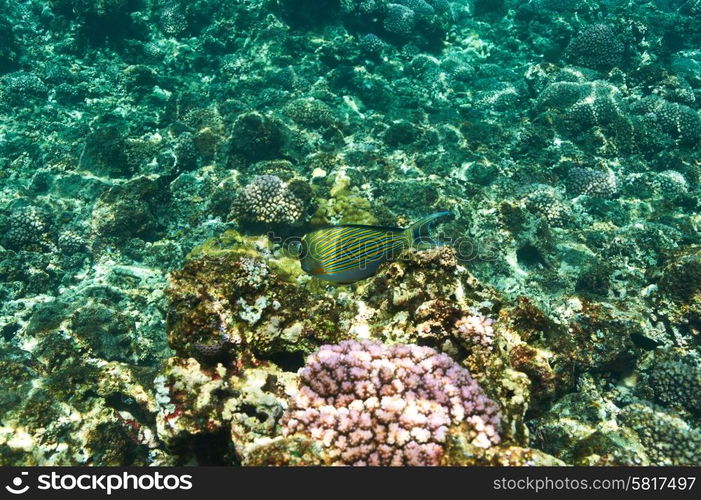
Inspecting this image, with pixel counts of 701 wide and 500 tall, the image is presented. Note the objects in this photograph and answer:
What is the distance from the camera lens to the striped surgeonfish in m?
2.84

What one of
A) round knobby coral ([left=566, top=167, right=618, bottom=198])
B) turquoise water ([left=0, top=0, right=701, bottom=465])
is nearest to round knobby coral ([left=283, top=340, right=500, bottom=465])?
turquoise water ([left=0, top=0, right=701, bottom=465])

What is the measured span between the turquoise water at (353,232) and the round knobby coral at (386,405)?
0.01 meters

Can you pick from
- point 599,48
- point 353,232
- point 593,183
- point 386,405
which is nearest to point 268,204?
point 353,232

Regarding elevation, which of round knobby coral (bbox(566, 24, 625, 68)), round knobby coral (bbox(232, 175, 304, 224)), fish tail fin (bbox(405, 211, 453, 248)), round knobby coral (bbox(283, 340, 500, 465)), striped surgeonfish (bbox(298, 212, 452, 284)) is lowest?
round knobby coral (bbox(232, 175, 304, 224))

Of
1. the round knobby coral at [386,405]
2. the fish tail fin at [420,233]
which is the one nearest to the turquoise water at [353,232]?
the round knobby coral at [386,405]

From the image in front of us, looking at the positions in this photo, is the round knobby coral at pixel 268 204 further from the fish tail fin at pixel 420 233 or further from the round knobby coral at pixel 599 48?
the round knobby coral at pixel 599 48

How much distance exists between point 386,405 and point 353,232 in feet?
4.03

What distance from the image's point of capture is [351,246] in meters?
2.91

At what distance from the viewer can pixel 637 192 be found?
25.7 ft

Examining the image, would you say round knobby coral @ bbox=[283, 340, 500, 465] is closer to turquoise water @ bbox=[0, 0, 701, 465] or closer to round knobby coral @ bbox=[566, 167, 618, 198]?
turquoise water @ bbox=[0, 0, 701, 465]

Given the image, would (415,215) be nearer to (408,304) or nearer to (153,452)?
(408,304)

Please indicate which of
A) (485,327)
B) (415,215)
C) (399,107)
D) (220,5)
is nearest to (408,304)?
(485,327)

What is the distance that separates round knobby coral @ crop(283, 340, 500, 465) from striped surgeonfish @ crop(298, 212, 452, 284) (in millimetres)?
565

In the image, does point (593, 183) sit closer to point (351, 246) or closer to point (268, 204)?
point (268, 204)
